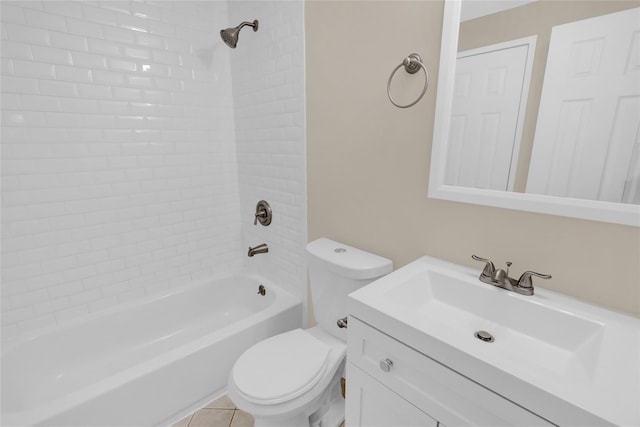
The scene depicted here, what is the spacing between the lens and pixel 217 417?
1518mm

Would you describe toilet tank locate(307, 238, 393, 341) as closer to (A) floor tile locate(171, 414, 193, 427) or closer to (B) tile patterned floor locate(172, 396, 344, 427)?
(B) tile patterned floor locate(172, 396, 344, 427)

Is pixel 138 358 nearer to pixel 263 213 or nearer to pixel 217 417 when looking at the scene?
pixel 217 417

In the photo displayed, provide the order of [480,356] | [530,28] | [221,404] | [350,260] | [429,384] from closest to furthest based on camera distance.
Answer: [480,356] < [429,384] < [530,28] < [350,260] < [221,404]

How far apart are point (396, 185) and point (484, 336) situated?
62 cm

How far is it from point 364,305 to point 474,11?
987 millimetres

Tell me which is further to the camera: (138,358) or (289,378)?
(138,358)

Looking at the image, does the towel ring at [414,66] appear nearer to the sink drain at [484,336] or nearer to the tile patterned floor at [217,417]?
the sink drain at [484,336]

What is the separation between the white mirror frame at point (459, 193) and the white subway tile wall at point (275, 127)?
0.74m

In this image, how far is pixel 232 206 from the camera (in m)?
2.22

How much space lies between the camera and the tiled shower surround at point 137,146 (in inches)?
57.0

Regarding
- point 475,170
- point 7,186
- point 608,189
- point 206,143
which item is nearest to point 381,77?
point 475,170

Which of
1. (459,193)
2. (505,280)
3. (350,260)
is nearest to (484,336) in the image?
(505,280)

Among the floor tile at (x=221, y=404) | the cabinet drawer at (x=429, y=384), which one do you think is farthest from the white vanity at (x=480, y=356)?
the floor tile at (x=221, y=404)

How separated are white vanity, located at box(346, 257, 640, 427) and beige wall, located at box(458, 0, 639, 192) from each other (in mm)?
375
